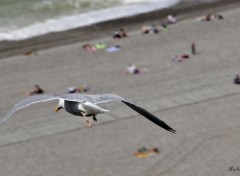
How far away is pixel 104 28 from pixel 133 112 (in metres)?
12.4

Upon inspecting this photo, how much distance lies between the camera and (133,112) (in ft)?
89.2

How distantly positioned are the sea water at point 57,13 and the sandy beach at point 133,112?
2742 mm

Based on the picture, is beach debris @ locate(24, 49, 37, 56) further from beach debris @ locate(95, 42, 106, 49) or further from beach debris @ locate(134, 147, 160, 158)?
beach debris @ locate(134, 147, 160, 158)

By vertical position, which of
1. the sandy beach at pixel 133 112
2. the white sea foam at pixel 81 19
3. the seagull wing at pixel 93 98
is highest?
the seagull wing at pixel 93 98

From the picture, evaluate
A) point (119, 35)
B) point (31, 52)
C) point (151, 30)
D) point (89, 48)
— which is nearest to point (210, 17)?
point (151, 30)

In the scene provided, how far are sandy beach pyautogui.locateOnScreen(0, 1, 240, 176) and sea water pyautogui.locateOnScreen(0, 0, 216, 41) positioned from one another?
2742 mm

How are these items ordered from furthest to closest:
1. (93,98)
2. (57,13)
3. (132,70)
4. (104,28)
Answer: (57,13) < (104,28) < (132,70) < (93,98)

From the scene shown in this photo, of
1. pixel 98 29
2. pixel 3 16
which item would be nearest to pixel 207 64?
pixel 98 29

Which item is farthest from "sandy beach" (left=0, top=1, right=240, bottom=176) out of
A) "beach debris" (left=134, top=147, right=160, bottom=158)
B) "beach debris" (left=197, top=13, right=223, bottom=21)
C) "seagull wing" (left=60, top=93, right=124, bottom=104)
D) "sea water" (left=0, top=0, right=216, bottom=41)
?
"seagull wing" (left=60, top=93, right=124, bottom=104)

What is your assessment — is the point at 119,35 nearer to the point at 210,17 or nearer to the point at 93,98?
the point at 210,17

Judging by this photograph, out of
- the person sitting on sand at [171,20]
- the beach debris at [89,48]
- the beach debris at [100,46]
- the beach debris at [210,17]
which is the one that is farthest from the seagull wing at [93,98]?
the beach debris at [210,17]

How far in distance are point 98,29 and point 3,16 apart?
21.9 ft

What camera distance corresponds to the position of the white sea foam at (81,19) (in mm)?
38844

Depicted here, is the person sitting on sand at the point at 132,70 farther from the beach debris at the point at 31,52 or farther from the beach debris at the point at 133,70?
the beach debris at the point at 31,52
